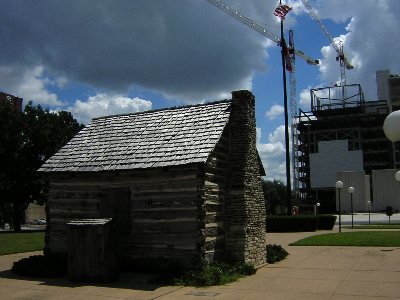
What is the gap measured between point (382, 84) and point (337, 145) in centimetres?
3261

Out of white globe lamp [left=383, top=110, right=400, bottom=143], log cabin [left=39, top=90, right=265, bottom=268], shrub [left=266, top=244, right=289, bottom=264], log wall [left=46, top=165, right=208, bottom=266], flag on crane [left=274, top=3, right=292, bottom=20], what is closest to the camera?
white globe lamp [left=383, top=110, right=400, bottom=143]

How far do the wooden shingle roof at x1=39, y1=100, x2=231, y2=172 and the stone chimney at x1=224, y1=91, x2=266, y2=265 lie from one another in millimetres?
584

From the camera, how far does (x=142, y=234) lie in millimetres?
13492

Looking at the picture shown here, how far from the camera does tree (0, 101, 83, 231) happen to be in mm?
42938

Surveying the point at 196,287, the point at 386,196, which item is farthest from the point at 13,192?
the point at 386,196

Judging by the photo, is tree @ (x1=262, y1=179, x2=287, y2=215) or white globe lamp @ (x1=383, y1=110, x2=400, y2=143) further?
tree @ (x1=262, y1=179, x2=287, y2=215)

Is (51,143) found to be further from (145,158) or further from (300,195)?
(300,195)

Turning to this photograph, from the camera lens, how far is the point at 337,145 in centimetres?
10250

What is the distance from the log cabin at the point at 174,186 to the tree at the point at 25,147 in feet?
96.1

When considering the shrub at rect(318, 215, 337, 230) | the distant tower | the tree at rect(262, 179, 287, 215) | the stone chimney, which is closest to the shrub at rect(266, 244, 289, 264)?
the stone chimney

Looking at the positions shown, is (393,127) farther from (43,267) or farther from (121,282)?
(43,267)

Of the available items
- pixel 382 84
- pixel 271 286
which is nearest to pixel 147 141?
pixel 271 286

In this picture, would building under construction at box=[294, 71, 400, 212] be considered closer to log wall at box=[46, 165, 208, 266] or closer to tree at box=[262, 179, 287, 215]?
tree at box=[262, 179, 287, 215]

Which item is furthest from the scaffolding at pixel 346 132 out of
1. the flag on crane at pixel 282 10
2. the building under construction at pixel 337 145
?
the flag on crane at pixel 282 10
